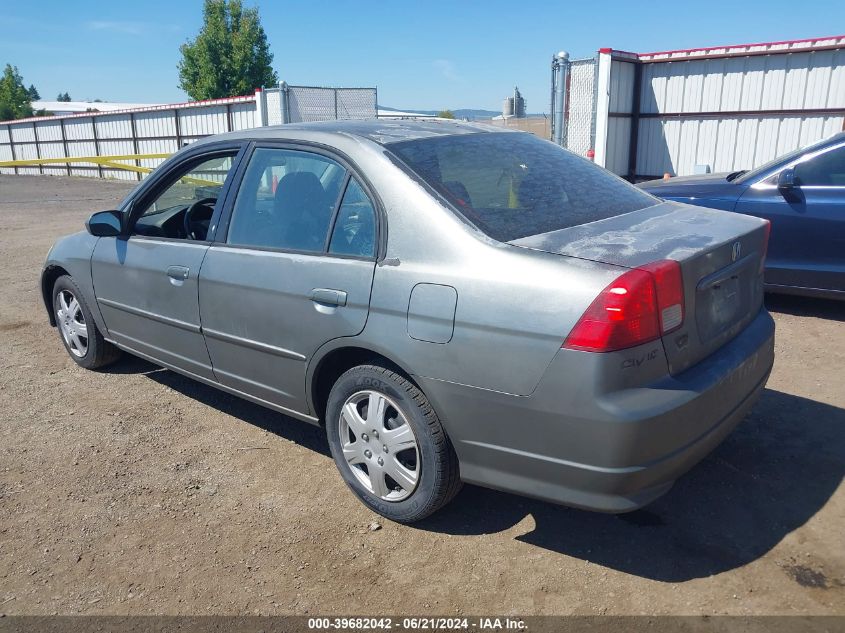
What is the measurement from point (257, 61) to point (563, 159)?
143 ft

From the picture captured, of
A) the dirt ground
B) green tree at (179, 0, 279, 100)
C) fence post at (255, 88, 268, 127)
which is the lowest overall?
the dirt ground

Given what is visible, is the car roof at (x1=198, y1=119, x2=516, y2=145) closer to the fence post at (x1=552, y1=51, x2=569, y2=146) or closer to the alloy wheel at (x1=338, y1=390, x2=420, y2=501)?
the alloy wheel at (x1=338, y1=390, x2=420, y2=501)

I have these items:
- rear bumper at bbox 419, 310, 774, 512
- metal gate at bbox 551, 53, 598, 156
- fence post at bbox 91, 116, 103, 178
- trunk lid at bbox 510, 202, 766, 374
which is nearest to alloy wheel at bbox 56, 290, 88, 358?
rear bumper at bbox 419, 310, 774, 512

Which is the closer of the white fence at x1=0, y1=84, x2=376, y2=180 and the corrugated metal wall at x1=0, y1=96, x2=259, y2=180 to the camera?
the white fence at x1=0, y1=84, x2=376, y2=180

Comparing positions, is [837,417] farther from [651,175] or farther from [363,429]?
[651,175]

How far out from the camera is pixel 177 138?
2431 centimetres

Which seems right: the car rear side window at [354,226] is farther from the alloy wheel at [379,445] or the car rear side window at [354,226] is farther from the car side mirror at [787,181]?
the car side mirror at [787,181]

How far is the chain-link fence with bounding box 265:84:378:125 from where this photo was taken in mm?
17578

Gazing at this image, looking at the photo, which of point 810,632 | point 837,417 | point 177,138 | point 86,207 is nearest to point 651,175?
point 837,417

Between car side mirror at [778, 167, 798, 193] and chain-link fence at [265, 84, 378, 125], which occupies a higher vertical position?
chain-link fence at [265, 84, 378, 125]

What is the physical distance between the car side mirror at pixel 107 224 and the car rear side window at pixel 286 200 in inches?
41.5

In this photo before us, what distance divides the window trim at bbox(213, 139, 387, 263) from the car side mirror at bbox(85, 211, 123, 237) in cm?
95

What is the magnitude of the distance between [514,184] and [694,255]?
91 centimetres

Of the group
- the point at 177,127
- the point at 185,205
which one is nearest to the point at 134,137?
the point at 177,127
